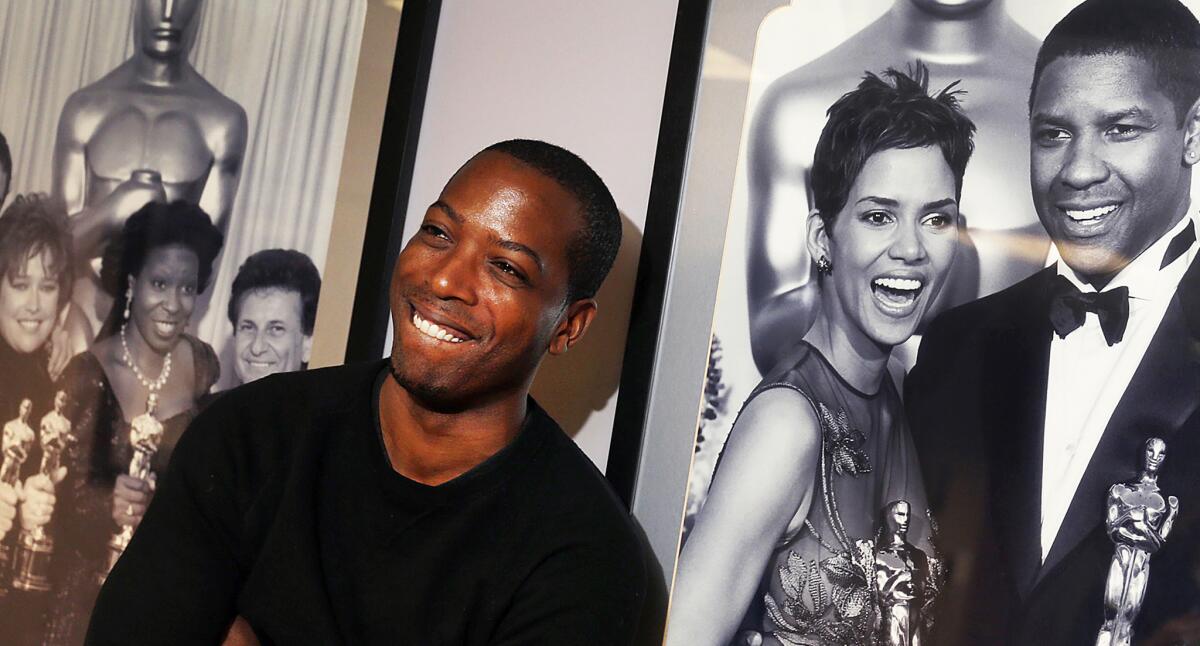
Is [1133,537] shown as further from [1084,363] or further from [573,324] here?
[573,324]

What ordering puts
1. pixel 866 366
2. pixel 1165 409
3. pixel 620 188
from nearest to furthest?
pixel 1165 409 → pixel 866 366 → pixel 620 188

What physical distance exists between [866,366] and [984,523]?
0.22 m

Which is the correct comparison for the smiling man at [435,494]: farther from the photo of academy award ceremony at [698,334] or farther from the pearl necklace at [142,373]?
the pearl necklace at [142,373]

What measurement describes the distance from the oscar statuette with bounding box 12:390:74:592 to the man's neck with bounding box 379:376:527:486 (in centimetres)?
59

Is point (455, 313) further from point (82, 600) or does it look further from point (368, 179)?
point (82, 600)

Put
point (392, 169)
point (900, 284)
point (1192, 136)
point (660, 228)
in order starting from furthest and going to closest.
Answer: point (392, 169)
point (660, 228)
point (900, 284)
point (1192, 136)

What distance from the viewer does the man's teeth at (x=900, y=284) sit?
1356 mm

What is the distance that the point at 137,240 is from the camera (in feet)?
5.43

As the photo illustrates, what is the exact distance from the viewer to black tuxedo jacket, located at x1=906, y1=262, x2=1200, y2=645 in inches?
49.1

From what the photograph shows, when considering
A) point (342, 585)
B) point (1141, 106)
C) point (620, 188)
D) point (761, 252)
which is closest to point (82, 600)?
point (342, 585)

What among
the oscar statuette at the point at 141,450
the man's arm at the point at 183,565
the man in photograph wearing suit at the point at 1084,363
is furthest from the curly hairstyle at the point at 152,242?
the man in photograph wearing suit at the point at 1084,363

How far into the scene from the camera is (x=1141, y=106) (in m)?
1.27

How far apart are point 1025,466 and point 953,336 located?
16 centimetres

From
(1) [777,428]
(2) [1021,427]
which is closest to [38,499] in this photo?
(1) [777,428]
